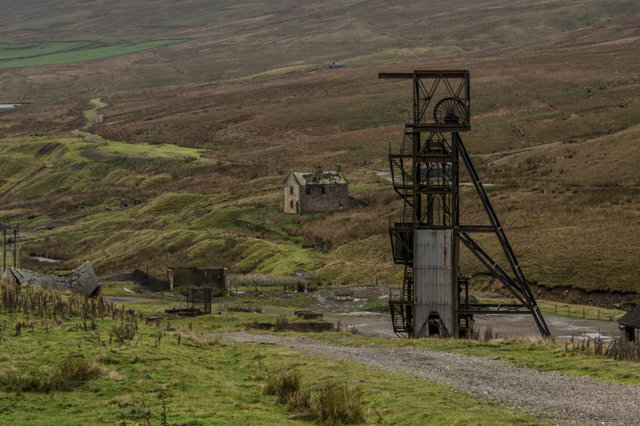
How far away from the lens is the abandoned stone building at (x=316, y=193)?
8256 centimetres

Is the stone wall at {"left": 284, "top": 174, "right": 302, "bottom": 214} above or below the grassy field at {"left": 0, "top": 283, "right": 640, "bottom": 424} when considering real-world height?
above

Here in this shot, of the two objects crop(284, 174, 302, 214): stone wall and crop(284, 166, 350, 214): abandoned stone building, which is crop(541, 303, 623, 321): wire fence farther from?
crop(284, 174, 302, 214): stone wall

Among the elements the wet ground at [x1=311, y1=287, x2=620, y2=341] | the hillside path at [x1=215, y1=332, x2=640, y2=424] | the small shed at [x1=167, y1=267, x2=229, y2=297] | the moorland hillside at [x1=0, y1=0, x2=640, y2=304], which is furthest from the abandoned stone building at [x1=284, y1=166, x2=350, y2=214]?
the hillside path at [x1=215, y1=332, x2=640, y2=424]

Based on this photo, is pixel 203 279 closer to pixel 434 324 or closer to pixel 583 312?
pixel 434 324

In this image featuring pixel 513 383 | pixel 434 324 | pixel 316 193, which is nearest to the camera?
pixel 513 383

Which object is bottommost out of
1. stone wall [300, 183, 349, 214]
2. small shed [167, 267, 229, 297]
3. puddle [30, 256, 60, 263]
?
small shed [167, 267, 229, 297]

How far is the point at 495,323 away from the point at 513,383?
71.9ft

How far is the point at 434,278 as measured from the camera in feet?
116

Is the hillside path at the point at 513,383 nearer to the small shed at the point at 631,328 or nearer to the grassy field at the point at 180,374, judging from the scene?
the grassy field at the point at 180,374

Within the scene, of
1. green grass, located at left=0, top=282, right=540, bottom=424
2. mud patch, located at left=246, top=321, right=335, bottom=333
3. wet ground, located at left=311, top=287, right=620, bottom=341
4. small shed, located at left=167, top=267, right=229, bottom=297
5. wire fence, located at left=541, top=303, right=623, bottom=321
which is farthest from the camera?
small shed, located at left=167, top=267, right=229, bottom=297

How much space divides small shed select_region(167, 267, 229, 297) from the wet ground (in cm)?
692

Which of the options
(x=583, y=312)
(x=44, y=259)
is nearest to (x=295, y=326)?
(x=583, y=312)

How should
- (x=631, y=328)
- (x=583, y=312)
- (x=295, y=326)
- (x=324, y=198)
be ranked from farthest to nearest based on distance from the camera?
(x=324, y=198), (x=583, y=312), (x=295, y=326), (x=631, y=328)

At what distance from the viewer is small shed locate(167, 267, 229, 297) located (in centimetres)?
5528
